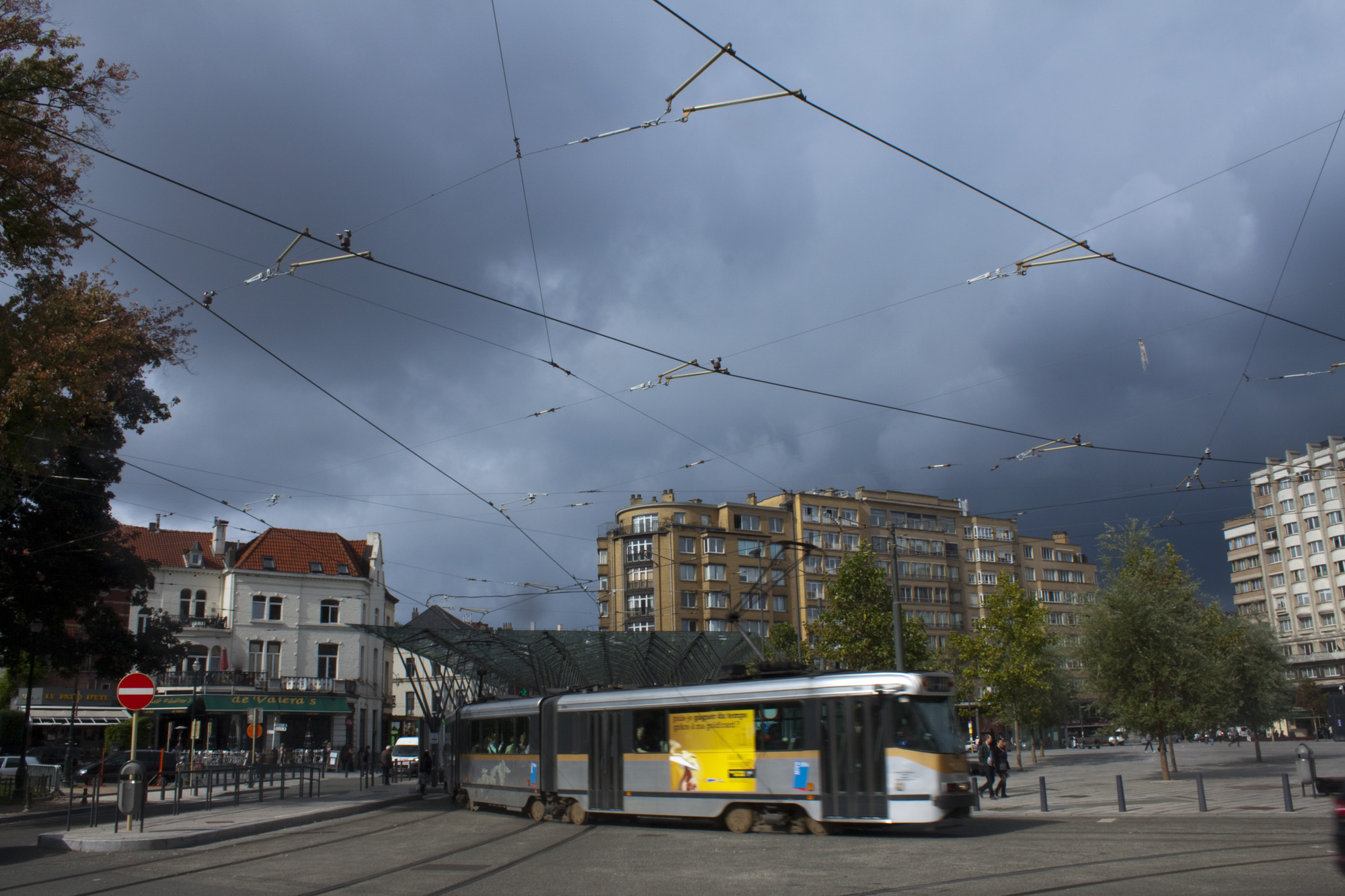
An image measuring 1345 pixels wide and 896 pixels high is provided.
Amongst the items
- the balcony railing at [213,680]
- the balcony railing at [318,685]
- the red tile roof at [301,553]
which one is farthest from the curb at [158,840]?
the red tile roof at [301,553]

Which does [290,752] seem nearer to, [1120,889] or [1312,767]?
[1312,767]

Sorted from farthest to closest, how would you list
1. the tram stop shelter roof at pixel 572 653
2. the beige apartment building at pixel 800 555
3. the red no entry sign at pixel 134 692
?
the beige apartment building at pixel 800 555
the tram stop shelter roof at pixel 572 653
the red no entry sign at pixel 134 692

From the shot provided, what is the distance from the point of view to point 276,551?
58.8 meters

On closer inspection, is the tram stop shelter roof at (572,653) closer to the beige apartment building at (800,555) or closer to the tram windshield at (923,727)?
the tram windshield at (923,727)

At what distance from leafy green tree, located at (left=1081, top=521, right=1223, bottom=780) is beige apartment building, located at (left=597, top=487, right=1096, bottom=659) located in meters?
35.8

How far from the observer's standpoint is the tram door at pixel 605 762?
19.5 m

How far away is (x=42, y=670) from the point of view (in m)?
41.5

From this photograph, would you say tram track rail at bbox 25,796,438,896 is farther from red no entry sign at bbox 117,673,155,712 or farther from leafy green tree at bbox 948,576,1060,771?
leafy green tree at bbox 948,576,1060,771

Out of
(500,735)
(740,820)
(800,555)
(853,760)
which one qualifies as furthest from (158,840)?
(800,555)

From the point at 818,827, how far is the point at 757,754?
61.0 inches

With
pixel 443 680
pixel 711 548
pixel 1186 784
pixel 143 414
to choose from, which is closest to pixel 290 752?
pixel 443 680

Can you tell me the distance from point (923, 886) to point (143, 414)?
26.9 meters

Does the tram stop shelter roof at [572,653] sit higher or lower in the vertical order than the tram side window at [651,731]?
higher

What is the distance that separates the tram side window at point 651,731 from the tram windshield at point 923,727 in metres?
4.88
